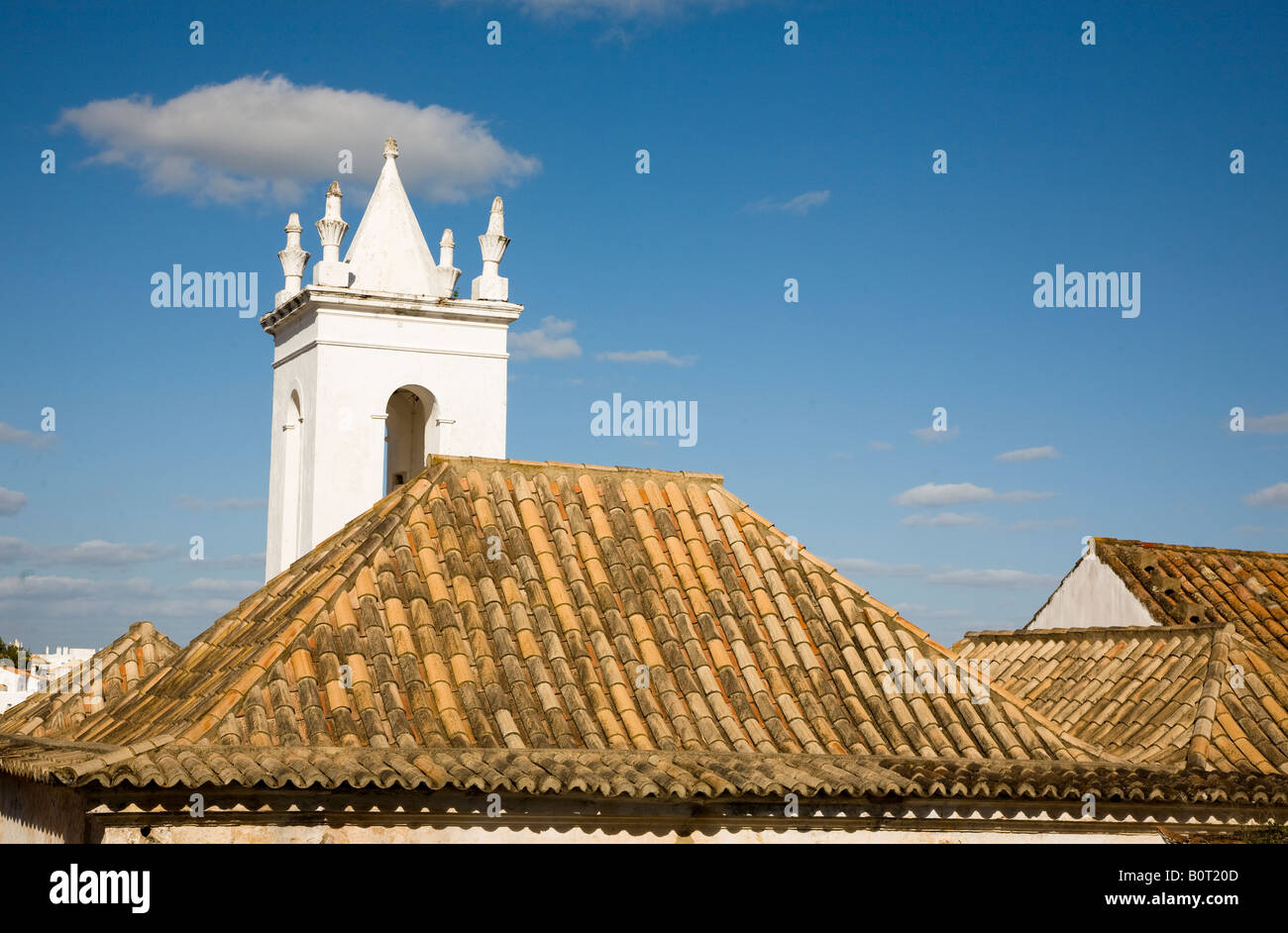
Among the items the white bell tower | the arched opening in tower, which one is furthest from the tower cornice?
the arched opening in tower

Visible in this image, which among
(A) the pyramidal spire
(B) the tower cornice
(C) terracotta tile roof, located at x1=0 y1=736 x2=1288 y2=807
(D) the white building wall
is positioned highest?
(A) the pyramidal spire

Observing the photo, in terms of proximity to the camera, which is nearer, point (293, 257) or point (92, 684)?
point (92, 684)

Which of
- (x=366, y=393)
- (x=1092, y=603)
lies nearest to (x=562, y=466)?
(x=366, y=393)

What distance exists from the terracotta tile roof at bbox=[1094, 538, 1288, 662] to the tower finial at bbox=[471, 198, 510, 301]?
11.3 metres

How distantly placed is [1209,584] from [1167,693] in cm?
700

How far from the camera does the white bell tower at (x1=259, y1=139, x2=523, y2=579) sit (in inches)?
592

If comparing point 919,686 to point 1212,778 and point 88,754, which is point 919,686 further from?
point 88,754

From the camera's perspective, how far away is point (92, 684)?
13.6 metres

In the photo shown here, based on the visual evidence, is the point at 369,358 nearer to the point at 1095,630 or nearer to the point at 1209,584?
the point at 1095,630

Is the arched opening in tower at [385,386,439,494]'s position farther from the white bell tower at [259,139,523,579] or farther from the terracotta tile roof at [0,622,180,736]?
the terracotta tile roof at [0,622,180,736]

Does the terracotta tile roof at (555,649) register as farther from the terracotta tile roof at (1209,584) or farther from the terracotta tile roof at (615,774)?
the terracotta tile roof at (1209,584)

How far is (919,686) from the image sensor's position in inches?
502

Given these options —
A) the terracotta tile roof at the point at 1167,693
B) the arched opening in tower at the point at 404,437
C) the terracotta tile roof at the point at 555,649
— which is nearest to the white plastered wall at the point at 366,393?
the arched opening in tower at the point at 404,437
